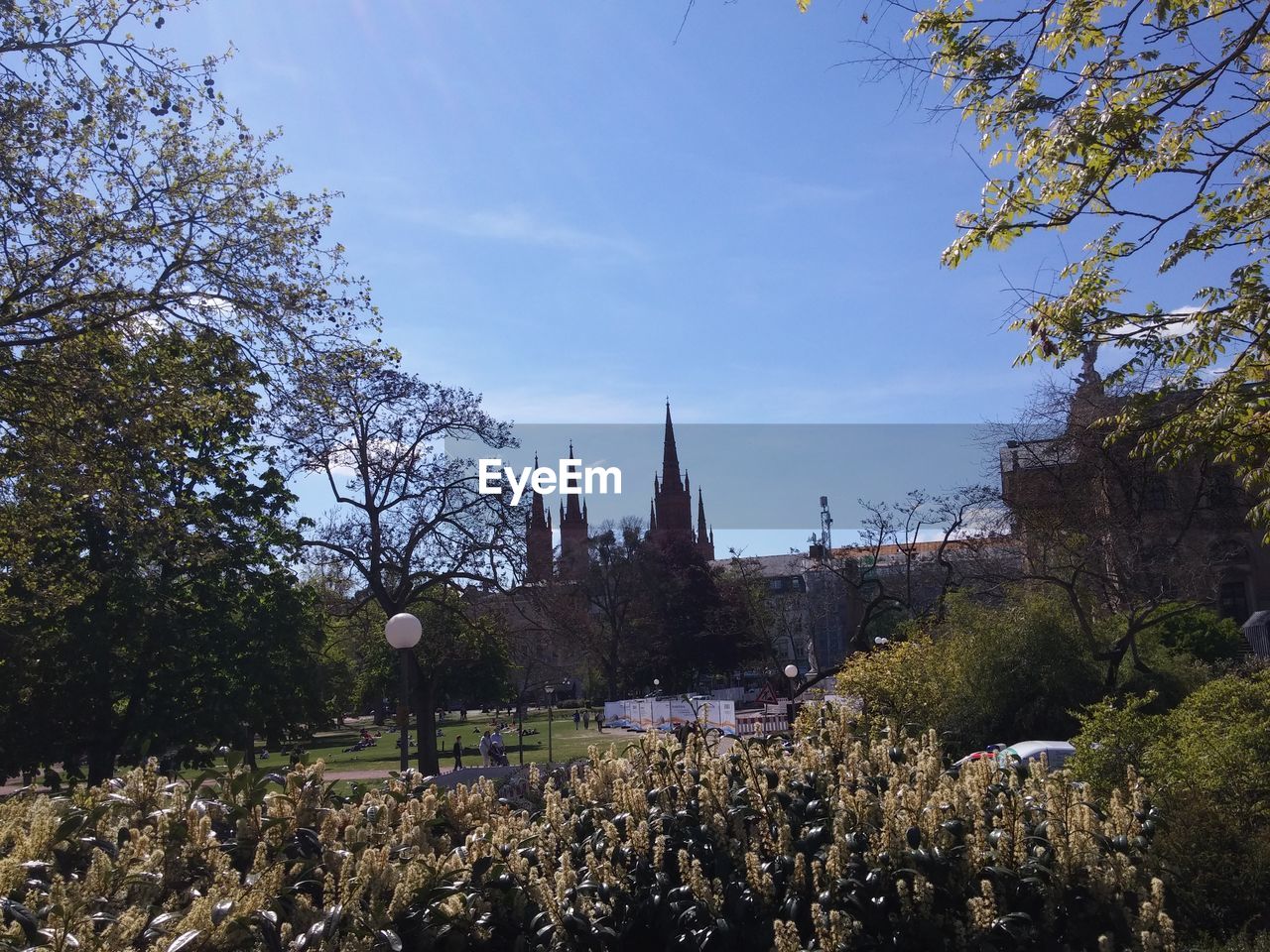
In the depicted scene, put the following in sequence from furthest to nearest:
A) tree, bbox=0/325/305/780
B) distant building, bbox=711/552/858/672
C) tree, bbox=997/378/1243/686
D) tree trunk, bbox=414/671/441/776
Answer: distant building, bbox=711/552/858/672 < tree, bbox=997/378/1243/686 < tree trunk, bbox=414/671/441/776 < tree, bbox=0/325/305/780

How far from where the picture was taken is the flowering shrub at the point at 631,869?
14.4 ft

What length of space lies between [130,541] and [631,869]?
623 inches

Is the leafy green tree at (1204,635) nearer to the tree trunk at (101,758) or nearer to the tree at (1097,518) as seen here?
the tree at (1097,518)

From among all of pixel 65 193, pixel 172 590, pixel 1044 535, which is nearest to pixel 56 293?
pixel 65 193

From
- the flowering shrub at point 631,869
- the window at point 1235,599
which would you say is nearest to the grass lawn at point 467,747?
the flowering shrub at point 631,869

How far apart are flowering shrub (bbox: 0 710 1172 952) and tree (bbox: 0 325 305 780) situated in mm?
6184

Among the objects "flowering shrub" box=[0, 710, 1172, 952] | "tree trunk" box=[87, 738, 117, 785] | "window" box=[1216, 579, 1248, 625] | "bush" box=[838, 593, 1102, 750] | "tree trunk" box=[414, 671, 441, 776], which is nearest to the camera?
"flowering shrub" box=[0, 710, 1172, 952]

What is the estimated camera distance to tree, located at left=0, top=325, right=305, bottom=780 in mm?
11156

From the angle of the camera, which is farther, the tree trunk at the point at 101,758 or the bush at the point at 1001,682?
the tree trunk at the point at 101,758

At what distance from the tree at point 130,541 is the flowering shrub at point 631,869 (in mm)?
6184

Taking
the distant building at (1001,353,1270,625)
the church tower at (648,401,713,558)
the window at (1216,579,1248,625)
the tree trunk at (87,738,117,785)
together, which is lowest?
the tree trunk at (87,738,117,785)

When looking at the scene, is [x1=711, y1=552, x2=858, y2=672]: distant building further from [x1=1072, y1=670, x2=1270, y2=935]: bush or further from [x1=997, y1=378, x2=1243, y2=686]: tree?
[x1=1072, y1=670, x2=1270, y2=935]: bush

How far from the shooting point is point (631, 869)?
5188 mm

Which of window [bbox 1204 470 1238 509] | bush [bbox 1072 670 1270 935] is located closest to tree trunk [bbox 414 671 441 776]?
bush [bbox 1072 670 1270 935]
